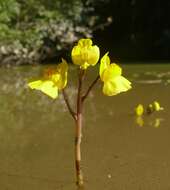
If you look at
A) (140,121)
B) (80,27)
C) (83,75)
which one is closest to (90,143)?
(140,121)

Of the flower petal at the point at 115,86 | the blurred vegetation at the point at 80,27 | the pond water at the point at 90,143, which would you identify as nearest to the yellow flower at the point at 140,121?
the pond water at the point at 90,143

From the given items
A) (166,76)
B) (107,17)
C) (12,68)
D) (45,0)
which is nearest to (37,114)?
(166,76)

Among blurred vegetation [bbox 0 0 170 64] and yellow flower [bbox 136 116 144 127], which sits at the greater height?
yellow flower [bbox 136 116 144 127]

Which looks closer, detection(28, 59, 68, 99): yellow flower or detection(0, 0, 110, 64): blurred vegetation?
detection(28, 59, 68, 99): yellow flower

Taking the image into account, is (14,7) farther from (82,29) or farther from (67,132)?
(67,132)

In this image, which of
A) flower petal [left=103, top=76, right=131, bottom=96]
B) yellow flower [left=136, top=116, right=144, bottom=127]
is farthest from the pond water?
flower petal [left=103, top=76, right=131, bottom=96]

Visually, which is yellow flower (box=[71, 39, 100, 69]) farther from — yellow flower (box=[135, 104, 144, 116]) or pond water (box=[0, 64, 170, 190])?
yellow flower (box=[135, 104, 144, 116])

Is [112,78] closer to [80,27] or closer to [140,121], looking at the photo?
[140,121]

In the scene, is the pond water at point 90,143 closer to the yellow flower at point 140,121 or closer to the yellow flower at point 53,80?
the yellow flower at point 140,121
